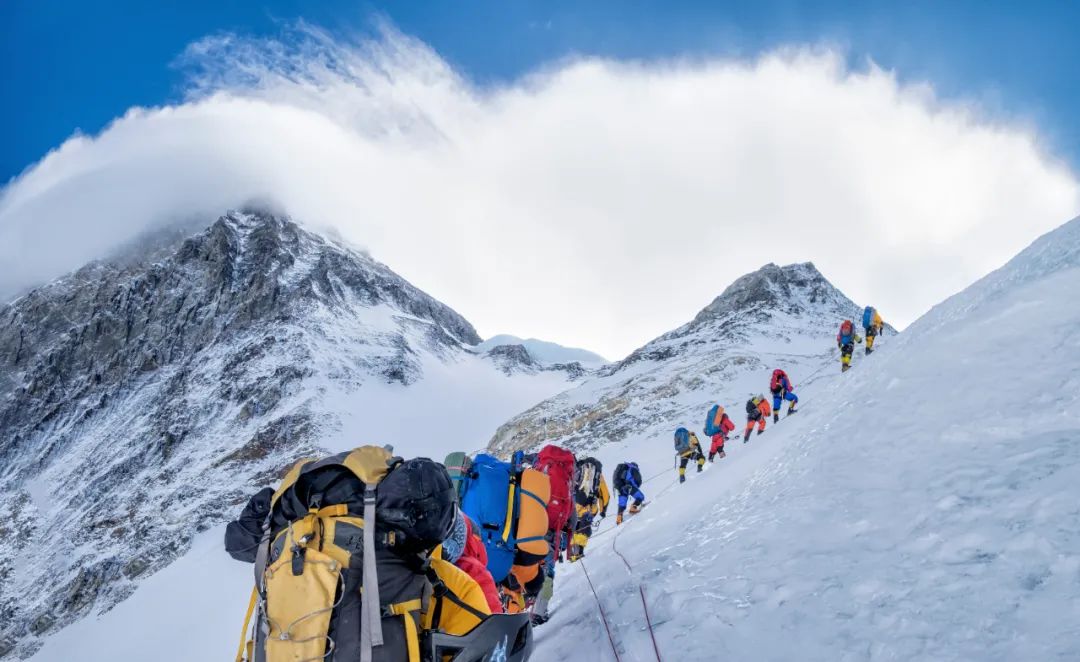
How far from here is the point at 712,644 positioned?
3.68 meters

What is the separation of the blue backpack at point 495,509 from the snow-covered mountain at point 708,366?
68.7 ft

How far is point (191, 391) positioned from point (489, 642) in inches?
3290

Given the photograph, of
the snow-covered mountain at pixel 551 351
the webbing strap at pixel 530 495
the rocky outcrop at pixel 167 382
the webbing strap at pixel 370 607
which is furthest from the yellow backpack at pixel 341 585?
the snow-covered mountain at pixel 551 351

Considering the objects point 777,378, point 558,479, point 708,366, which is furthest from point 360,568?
point 708,366

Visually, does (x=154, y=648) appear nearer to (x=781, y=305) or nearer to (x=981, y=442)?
(x=981, y=442)

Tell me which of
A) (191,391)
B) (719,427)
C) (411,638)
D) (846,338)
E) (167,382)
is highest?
(167,382)

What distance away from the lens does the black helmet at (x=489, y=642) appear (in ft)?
9.02

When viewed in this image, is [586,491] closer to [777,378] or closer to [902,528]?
[902,528]

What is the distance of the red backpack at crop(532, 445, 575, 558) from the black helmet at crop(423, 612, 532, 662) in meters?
3.93

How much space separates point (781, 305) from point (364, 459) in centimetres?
6128

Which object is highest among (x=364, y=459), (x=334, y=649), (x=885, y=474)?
(x=364, y=459)

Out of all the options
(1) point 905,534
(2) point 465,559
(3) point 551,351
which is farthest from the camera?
(3) point 551,351

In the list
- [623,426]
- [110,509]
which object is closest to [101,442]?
[110,509]

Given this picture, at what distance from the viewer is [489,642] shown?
2938 millimetres
